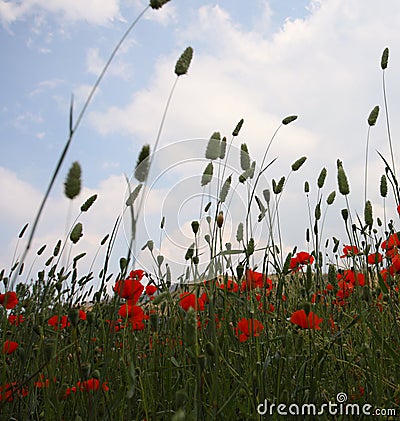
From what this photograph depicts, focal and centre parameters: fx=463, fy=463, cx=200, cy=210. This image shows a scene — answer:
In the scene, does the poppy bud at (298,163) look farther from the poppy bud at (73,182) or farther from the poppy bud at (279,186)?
the poppy bud at (73,182)

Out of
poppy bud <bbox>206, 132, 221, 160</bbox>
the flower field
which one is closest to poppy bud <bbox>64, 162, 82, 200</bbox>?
the flower field

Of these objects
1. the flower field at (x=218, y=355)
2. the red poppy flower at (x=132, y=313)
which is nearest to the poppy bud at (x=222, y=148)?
the flower field at (x=218, y=355)

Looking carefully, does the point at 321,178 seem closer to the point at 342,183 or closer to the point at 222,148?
the point at 342,183

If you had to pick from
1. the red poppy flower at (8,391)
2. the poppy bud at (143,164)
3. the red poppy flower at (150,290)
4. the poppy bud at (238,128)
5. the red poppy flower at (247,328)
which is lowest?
the red poppy flower at (8,391)

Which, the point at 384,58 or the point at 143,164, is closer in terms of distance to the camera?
the point at 143,164

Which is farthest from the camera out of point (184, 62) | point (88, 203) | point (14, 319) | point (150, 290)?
point (150, 290)

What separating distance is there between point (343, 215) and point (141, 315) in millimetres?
930

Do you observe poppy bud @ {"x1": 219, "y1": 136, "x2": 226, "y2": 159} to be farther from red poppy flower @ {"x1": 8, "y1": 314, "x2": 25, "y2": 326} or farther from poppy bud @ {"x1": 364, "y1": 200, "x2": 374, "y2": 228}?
red poppy flower @ {"x1": 8, "y1": 314, "x2": 25, "y2": 326}

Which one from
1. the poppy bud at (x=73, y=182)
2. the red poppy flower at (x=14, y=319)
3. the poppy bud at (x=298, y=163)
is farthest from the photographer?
the red poppy flower at (x=14, y=319)

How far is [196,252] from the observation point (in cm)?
172

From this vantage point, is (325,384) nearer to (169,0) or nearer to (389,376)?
(389,376)

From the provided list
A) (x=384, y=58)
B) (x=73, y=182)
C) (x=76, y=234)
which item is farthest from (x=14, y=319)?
(x=384, y=58)

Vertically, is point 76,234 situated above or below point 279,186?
below

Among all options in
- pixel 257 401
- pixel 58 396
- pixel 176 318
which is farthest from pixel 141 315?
pixel 257 401
